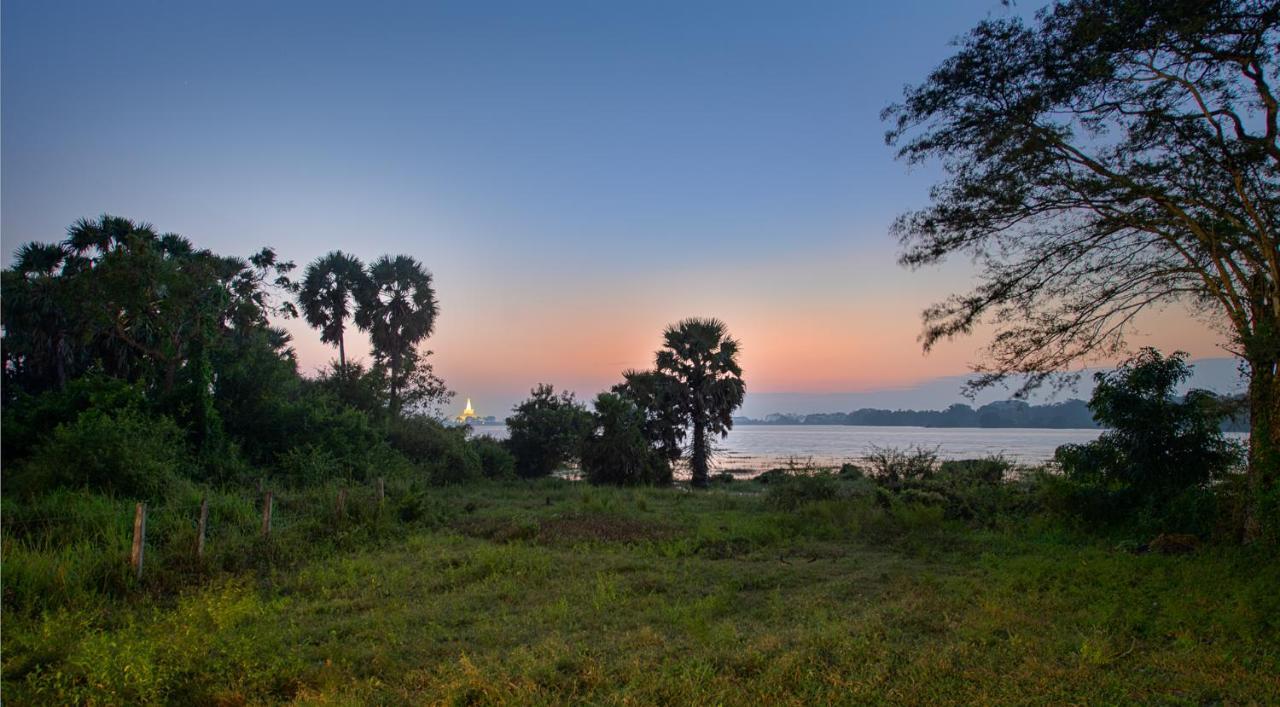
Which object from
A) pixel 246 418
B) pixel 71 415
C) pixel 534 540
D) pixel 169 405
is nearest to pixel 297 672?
pixel 534 540

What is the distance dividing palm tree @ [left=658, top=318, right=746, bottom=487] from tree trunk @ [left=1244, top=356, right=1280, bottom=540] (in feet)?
61.5

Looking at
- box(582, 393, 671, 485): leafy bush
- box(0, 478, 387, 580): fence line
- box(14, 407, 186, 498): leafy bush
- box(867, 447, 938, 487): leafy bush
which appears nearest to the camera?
Answer: box(0, 478, 387, 580): fence line

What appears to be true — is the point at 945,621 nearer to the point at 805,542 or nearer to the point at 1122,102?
the point at 805,542

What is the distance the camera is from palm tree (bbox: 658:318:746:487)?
27641 millimetres

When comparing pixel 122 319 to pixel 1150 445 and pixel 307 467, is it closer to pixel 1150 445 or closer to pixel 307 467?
pixel 307 467

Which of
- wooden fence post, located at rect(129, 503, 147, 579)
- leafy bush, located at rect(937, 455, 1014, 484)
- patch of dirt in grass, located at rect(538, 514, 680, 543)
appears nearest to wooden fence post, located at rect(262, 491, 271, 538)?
wooden fence post, located at rect(129, 503, 147, 579)

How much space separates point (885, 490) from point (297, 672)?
43.8 feet

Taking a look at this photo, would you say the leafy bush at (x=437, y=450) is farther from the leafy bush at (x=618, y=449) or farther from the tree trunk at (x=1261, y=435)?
the tree trunk at (x=1261, y=435)

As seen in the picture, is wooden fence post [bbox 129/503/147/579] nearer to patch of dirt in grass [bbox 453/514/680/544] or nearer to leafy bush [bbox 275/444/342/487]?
patch of dirt in grass [bbox 453/514/680/544]

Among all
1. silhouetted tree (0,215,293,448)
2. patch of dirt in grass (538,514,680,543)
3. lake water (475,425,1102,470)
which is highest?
silhouetted tree (0,215,293,448)

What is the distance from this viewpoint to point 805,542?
1202 centimetres

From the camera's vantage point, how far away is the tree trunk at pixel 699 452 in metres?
27.4

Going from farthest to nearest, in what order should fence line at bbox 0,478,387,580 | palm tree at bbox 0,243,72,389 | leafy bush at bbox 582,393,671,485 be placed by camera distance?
leafy bush at bbox 582,393,671,485 → palm tree at bbox 0,243,72,389 → fence line at bbox 0,478,387,580

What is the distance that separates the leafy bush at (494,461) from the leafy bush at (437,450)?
0.44m
